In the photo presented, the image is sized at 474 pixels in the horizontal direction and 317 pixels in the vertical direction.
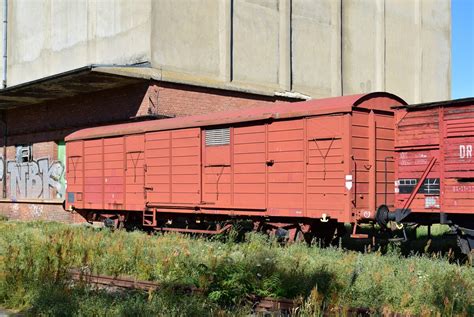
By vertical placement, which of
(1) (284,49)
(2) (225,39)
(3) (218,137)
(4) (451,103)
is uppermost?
(1) (284,49)

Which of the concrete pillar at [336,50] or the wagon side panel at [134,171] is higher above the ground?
the concrete pillar at [336,50]

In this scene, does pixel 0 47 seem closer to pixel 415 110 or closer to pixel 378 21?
pixel 378 21

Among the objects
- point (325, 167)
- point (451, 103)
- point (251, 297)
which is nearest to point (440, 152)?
point (451, 103)

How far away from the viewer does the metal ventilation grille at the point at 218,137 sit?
556 inches

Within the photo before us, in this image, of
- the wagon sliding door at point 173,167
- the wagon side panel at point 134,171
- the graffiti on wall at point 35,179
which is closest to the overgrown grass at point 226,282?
the wagon sliding door at point 173,167

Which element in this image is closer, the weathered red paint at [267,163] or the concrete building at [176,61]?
the weathered red paint at [267,163]

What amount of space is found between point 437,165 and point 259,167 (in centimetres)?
412

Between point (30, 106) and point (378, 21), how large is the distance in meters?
18.5

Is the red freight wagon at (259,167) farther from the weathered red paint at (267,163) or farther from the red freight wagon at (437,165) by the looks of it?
the red freight wagon at (437,165)

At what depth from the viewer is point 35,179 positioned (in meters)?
26.2

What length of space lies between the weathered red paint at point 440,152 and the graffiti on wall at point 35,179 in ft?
55.4

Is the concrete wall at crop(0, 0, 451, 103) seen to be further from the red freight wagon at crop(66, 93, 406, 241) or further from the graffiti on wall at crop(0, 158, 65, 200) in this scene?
the red freight wagon at crop(66, 93, 406, 241)

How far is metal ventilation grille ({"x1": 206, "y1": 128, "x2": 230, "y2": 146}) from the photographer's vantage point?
14.1 meters

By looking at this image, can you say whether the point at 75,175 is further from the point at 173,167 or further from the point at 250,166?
the point at 250,166
